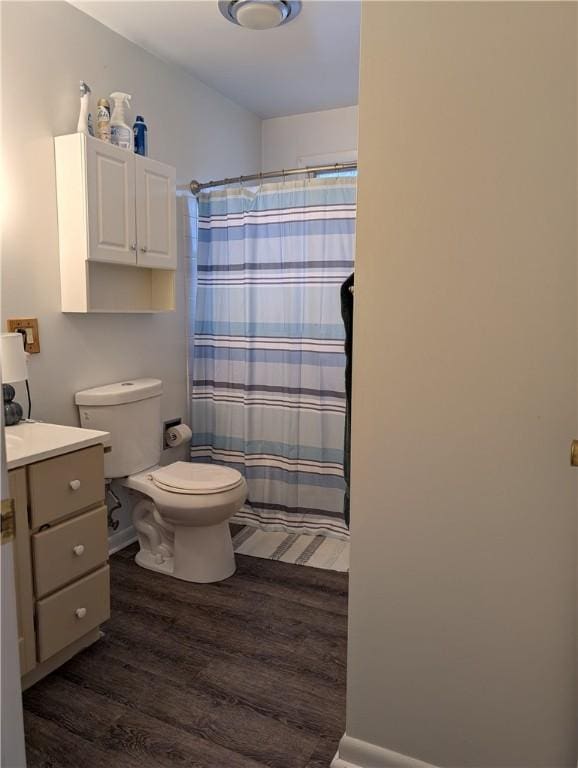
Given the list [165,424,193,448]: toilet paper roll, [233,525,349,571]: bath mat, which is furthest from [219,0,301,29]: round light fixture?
[233,525,349,571]: bath mat

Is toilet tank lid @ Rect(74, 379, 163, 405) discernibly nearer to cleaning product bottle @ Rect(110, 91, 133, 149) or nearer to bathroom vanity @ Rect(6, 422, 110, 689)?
bathroom vanity @ Rect(6, 422, 110, 689)

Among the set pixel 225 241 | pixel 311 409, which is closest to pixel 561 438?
pixel 311 409

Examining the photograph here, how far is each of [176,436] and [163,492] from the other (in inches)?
24.9

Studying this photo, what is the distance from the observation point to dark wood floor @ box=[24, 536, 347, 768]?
1.60 metres

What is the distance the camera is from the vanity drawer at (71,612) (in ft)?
5.98

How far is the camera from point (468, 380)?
4.19 feet

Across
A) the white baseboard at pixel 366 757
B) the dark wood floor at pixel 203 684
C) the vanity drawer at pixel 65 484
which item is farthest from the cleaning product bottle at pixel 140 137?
the white baseboard at pixel 366 757

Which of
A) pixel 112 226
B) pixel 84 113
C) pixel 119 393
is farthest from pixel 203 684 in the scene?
pixel 84 113

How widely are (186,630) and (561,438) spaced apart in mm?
1582

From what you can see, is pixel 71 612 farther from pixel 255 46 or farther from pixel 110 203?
pixel 255 46

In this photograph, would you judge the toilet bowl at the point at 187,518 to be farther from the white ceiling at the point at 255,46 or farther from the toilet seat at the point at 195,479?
the white ceiling at the point at 255,46

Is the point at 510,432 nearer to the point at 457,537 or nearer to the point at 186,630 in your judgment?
the point at 457,537

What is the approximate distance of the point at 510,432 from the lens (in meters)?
1.25

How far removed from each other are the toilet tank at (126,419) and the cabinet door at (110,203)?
0.57 m
